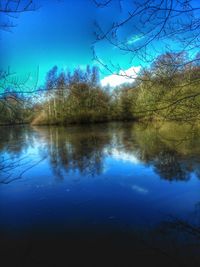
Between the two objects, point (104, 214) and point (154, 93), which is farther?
point (104, 214)

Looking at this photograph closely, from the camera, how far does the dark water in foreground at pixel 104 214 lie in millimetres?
4016

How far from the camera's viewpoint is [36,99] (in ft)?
7.54

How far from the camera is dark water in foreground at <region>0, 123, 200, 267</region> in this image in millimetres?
4016

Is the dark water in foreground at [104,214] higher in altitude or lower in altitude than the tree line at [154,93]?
lower

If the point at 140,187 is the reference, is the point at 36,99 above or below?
above

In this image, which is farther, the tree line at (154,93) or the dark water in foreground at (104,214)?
the dark water in foreground at (104,214)

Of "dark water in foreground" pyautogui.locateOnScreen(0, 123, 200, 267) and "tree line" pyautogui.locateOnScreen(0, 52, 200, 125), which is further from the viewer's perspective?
"dark water in foreground" pyautogui.locateOnScreen(0, 123, 200, 267)

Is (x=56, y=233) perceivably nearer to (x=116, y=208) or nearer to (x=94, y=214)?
(x=94, y=214)

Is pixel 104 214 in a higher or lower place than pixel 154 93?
lower

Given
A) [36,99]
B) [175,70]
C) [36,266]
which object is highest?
[175,70]

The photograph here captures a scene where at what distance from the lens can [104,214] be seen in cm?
535

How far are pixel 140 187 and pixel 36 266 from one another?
11.5 ft

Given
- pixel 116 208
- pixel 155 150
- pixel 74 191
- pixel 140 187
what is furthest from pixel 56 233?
pixel 155 150

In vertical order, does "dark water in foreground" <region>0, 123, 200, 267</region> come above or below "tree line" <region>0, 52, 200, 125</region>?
below
